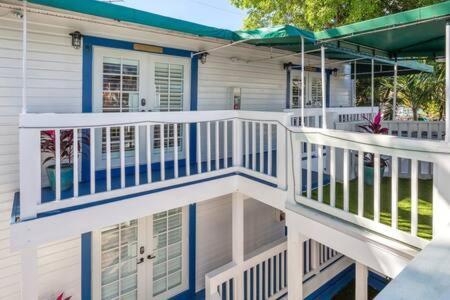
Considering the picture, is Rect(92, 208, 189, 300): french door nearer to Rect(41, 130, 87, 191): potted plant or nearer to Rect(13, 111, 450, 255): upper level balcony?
Rect(13, 111, 450, 255): upper level balcony

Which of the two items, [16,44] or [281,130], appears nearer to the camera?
[16,44]

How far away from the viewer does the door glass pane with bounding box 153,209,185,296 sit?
5.16 meters

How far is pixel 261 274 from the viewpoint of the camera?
5188 millimetres

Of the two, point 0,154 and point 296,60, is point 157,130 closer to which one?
point 0,154

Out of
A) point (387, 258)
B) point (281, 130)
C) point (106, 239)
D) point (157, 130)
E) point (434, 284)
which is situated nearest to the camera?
point (434, 284)

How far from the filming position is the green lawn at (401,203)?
305cm

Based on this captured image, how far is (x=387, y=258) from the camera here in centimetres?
286

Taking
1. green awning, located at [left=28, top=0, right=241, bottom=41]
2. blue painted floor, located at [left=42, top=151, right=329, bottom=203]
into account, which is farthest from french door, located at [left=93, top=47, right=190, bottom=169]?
green awning, located at [left=28, top=0, right=241, bottom=41]

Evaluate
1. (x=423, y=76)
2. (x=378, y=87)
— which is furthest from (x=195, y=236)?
(x=378, y=87)

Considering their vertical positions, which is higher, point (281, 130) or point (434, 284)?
point (281, 130)

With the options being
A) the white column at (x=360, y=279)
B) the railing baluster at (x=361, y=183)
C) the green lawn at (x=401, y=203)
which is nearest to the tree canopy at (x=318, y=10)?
the green lawn at (x=401, y=203)

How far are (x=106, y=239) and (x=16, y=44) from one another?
2.95 meters

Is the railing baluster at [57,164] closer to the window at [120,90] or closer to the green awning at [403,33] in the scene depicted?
the window at [120,90]

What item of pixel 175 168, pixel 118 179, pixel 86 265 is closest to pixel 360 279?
pixel 175 168
